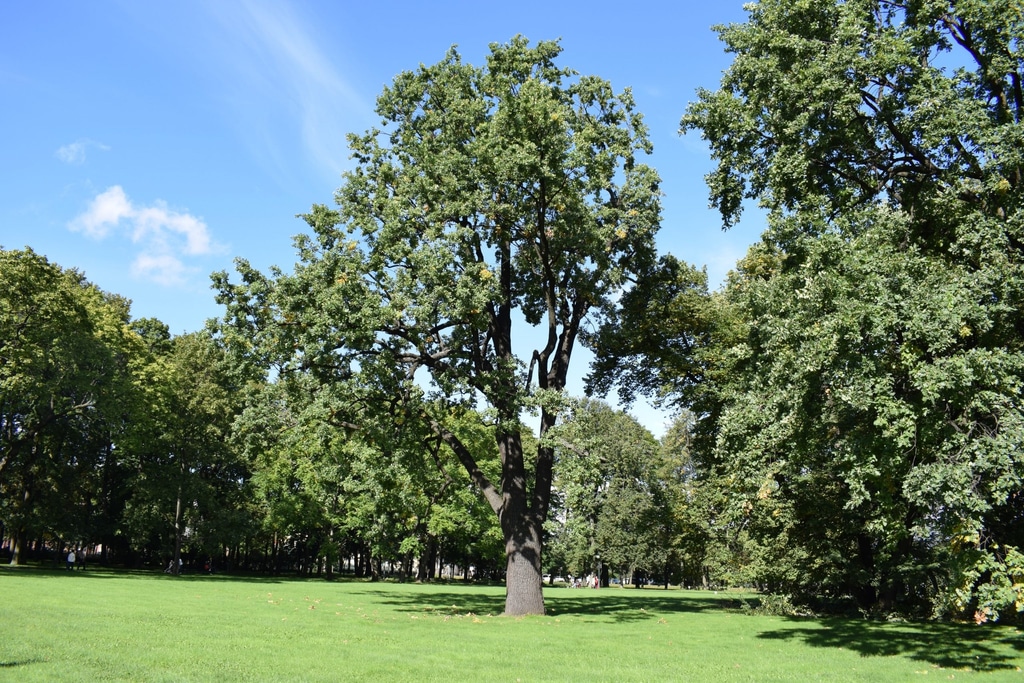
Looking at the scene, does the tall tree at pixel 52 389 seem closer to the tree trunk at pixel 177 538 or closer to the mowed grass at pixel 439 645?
the tree trunk at pixel 177 538

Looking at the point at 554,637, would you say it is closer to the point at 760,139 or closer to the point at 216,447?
the point at 760,139

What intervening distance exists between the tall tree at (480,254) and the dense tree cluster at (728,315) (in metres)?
0.09

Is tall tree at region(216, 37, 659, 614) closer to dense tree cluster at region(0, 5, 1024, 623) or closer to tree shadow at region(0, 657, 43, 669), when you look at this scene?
dense tree cluster at region(0, 5, 1024, 623)

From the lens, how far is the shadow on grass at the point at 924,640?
14883mm

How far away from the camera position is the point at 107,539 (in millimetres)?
57375

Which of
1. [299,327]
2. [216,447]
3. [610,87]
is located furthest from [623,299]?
[216,447]

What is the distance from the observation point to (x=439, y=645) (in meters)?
14.9

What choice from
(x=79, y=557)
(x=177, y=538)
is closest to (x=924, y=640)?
(x=177, y=538)

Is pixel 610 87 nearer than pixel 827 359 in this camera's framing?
No

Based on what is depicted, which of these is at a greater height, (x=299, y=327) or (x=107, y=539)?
(x=299, y=327)

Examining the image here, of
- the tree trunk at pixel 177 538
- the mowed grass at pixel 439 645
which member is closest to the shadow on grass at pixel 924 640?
the mowed grass at pixel 439 645

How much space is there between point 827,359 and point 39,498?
48066 mm

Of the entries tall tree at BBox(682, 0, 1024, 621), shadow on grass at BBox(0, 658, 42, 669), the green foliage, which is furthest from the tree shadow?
the green foliage

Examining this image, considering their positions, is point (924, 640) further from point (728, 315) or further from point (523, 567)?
point (728, 315)
